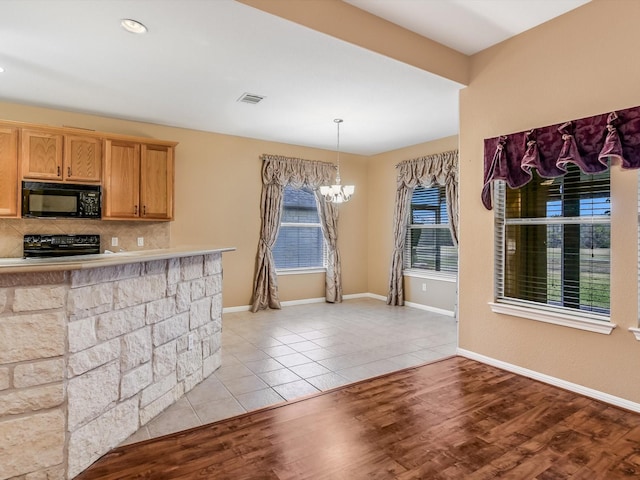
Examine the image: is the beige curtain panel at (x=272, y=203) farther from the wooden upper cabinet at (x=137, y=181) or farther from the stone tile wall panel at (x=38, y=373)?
the stone tile wall panel at (x=38, y=373)

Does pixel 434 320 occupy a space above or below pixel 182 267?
below

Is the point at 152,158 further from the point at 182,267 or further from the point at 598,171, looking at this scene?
the point at 598,171

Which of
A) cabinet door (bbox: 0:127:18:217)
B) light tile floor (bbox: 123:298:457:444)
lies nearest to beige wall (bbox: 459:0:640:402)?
light tile floor (bbox: 123:298:457:444)

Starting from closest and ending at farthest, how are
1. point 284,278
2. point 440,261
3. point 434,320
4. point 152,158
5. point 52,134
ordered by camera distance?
1. point 52,134
2. point 152,158
3. point 434,320
4. point 440,261
5. point 284,278

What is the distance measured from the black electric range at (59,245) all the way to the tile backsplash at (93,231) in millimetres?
91

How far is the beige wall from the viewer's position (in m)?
2.61

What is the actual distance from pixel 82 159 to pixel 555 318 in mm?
5196

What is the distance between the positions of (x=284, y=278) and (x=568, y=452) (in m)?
4.67

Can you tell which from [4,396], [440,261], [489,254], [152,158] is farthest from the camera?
[440,261]

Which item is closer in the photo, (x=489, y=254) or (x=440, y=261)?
(x=489, y=254)

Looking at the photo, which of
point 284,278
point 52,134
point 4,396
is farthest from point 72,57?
point 284,278

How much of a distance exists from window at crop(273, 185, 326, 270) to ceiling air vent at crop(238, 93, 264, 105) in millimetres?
2163

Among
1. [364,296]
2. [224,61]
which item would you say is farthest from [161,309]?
[364,296]

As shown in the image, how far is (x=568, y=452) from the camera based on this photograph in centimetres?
208
